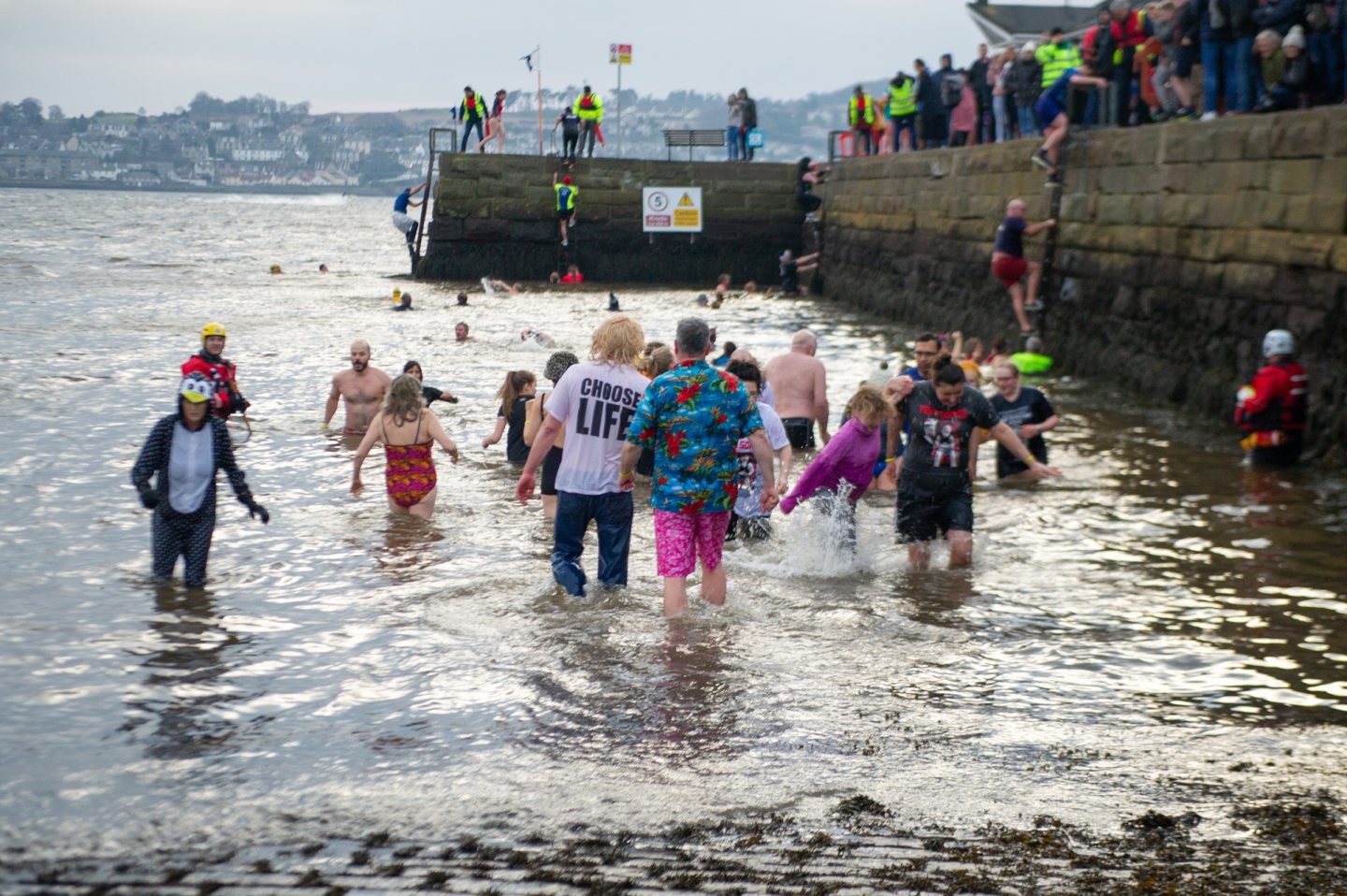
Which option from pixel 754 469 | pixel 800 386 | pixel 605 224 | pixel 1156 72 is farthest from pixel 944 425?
pixel 605 224

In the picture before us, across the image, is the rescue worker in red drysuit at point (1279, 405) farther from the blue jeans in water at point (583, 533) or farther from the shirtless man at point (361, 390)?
the shirtless man at point (361, 390)

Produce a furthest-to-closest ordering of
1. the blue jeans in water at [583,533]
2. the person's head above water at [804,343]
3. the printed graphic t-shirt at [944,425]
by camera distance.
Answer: the person's head above water at [804,343] → the printed graphic t-shirt at [944,425] → the blue jeans in water at [583,533]

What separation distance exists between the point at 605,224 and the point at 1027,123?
52.5 ft

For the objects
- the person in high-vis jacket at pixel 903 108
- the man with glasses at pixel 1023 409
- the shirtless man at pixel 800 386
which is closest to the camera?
the shirtless man at pixel 800 386

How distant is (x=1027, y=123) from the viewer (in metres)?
20.4

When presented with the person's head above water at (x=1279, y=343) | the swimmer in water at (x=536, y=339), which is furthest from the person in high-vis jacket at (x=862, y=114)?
the person's head above water at (x=1279, y=343)

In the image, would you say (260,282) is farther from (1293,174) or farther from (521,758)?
(521,758)

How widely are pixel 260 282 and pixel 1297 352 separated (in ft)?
112

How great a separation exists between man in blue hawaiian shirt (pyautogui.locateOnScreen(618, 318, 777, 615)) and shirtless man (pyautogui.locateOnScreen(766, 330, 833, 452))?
Result: 404cm

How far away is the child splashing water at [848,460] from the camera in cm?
856

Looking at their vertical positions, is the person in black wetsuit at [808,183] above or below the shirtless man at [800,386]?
above

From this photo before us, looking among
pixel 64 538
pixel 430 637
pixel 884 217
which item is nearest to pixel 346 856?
pixel 430 637

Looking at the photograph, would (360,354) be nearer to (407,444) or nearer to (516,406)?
(516,406)

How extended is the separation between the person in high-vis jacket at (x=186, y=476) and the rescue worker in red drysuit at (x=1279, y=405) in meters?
8.52
